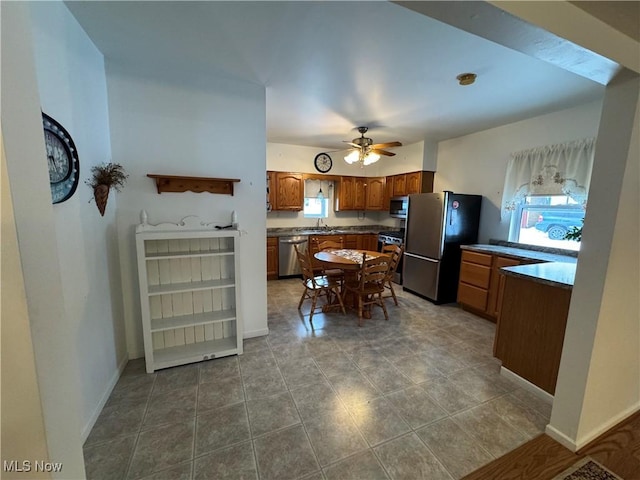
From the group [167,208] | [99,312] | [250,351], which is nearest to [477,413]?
[250,351]

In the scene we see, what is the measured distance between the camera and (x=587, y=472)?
142 centimetres

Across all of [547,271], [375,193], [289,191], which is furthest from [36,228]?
[375,193]

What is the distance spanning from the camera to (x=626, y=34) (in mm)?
1230

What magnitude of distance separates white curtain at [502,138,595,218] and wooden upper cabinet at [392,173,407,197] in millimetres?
1704

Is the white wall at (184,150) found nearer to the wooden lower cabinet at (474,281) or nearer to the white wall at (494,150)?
the wooden lower cabinet at (474,281)

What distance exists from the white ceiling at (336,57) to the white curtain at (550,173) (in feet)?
1.58

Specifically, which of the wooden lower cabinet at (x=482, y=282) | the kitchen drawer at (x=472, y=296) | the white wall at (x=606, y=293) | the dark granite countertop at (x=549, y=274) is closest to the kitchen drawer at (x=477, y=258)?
the wooden lower cabinet at (x=482, y=282)

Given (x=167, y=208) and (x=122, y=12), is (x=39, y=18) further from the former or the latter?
(x=167, y=208)

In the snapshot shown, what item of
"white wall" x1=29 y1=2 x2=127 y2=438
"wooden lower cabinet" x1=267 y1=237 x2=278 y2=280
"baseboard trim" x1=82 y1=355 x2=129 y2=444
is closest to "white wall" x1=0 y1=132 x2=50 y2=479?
"white wall" x1=29 y1=2 x2=127 y2=438

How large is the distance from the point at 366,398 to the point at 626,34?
2500 mm

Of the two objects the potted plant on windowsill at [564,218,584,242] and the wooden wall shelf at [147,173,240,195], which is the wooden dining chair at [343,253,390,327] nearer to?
the wooden wall shelf at [147,173,240,195]

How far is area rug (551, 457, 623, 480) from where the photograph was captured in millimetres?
1398

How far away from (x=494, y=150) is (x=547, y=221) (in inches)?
46.9

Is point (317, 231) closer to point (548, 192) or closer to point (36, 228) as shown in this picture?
point (548, 192)
